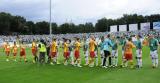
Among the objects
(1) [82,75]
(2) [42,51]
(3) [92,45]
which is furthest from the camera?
(2) [42,51]

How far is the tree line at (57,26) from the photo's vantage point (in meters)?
136

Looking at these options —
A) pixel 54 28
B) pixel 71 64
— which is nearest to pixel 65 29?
pixel 54 28

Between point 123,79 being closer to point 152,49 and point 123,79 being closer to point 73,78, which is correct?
point 73,78

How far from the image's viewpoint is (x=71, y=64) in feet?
105

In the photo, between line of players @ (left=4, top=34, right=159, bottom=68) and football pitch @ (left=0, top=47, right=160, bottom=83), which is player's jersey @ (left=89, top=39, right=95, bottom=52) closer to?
line of players @ (left=4, top=34, right=159, bottom=68)

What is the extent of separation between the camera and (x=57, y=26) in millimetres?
149375

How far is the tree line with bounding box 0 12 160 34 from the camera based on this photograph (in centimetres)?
13588

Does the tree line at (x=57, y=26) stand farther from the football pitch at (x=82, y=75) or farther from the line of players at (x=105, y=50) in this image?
the football pitch at (x=82, y=75)

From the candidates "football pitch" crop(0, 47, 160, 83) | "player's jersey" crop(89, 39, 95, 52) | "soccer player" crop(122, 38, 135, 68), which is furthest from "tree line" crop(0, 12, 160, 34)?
"football pitch" crop(0, 47, 160, 83)

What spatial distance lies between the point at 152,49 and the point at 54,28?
12174 centimetres

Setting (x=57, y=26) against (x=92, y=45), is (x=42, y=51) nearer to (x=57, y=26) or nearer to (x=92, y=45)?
(x=92, y=45)

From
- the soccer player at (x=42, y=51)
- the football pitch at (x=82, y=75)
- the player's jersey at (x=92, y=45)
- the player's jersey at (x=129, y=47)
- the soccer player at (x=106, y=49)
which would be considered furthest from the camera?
the soccer player at (x=42, y=51)

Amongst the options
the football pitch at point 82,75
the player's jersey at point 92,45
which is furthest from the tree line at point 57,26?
the football pitch at point 82,75

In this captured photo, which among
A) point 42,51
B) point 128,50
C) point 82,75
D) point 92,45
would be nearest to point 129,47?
point 128,50
